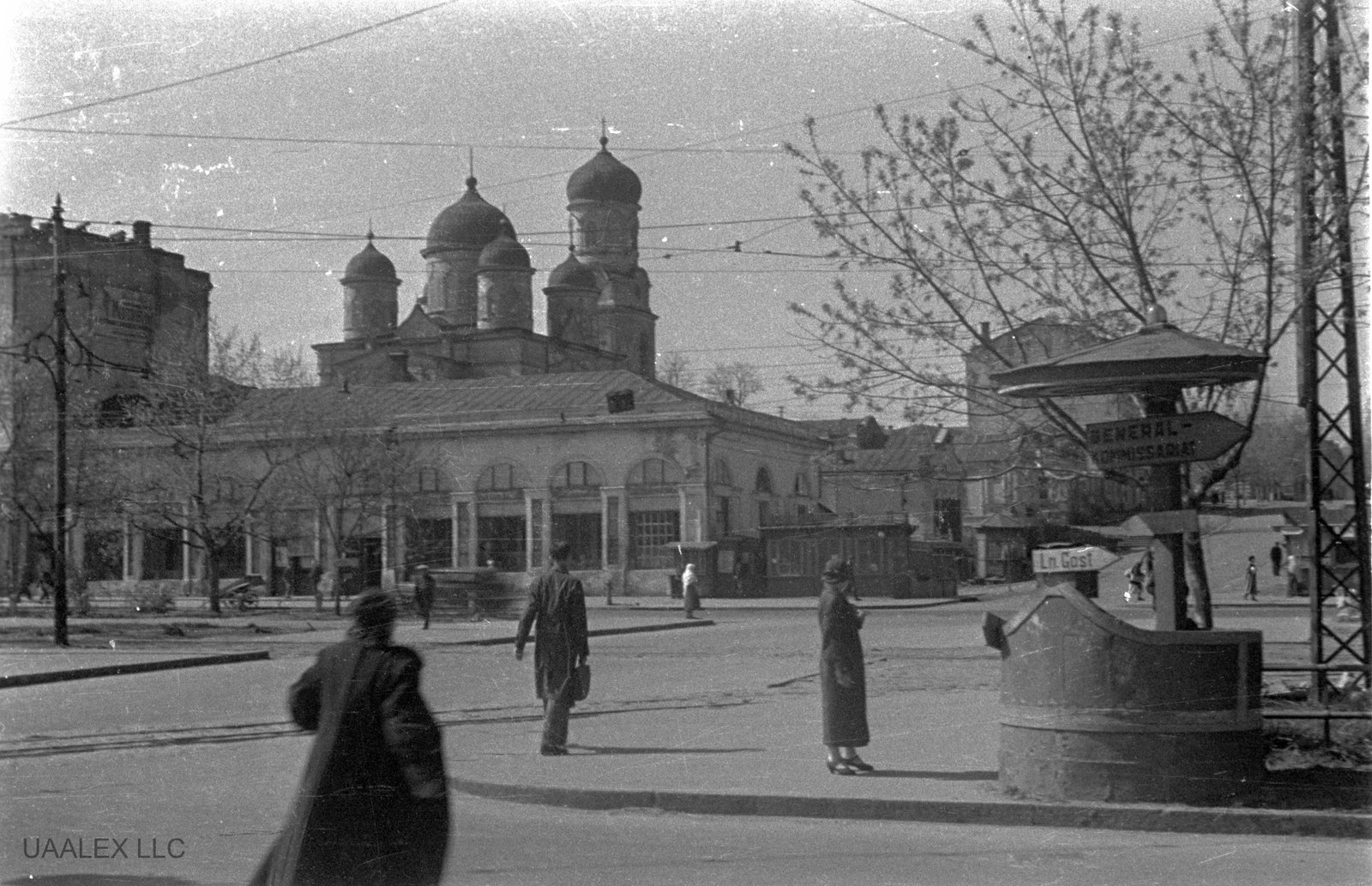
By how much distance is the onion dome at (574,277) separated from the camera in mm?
44656

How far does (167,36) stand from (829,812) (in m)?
6.73

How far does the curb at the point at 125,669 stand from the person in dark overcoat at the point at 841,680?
13468 millimetres

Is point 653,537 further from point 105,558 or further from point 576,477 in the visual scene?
point 105,558

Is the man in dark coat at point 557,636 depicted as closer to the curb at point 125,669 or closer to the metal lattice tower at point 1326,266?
the metal lattice tower at point 1326,266

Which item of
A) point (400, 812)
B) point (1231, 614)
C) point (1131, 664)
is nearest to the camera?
point (400, 812)

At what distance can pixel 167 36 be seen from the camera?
405 inches

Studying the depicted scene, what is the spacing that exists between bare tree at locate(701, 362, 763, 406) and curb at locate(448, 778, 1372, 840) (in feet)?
53.4

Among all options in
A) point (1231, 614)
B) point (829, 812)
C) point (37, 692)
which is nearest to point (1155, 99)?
point (829, 812)

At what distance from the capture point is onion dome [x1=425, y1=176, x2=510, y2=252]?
67.8 meters

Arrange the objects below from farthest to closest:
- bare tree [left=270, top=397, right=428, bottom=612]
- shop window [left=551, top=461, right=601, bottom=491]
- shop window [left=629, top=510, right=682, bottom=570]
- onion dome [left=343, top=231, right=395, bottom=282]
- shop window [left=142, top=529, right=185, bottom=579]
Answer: onion dome [left=343, top=231, right=395, bottom=282]
shop window [left=142, top=529, right=185, bottom=579]
shop window [left=551, top=461, right=601, bottom=491]
shop window [left=629, top=510, right=682, bottom=570]
bare tree [left=270, top=397, right=428, bottom=612]

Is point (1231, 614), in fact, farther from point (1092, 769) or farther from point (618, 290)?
point (1092, 769)

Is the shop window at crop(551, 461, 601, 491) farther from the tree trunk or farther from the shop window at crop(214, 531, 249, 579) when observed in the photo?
the tree trunk

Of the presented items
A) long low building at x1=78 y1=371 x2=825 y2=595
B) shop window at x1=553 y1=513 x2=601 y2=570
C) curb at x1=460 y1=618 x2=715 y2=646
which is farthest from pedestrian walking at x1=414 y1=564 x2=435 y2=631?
shop window at x1=553 y1=513 x2=601 y2=570

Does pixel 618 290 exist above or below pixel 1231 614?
above
